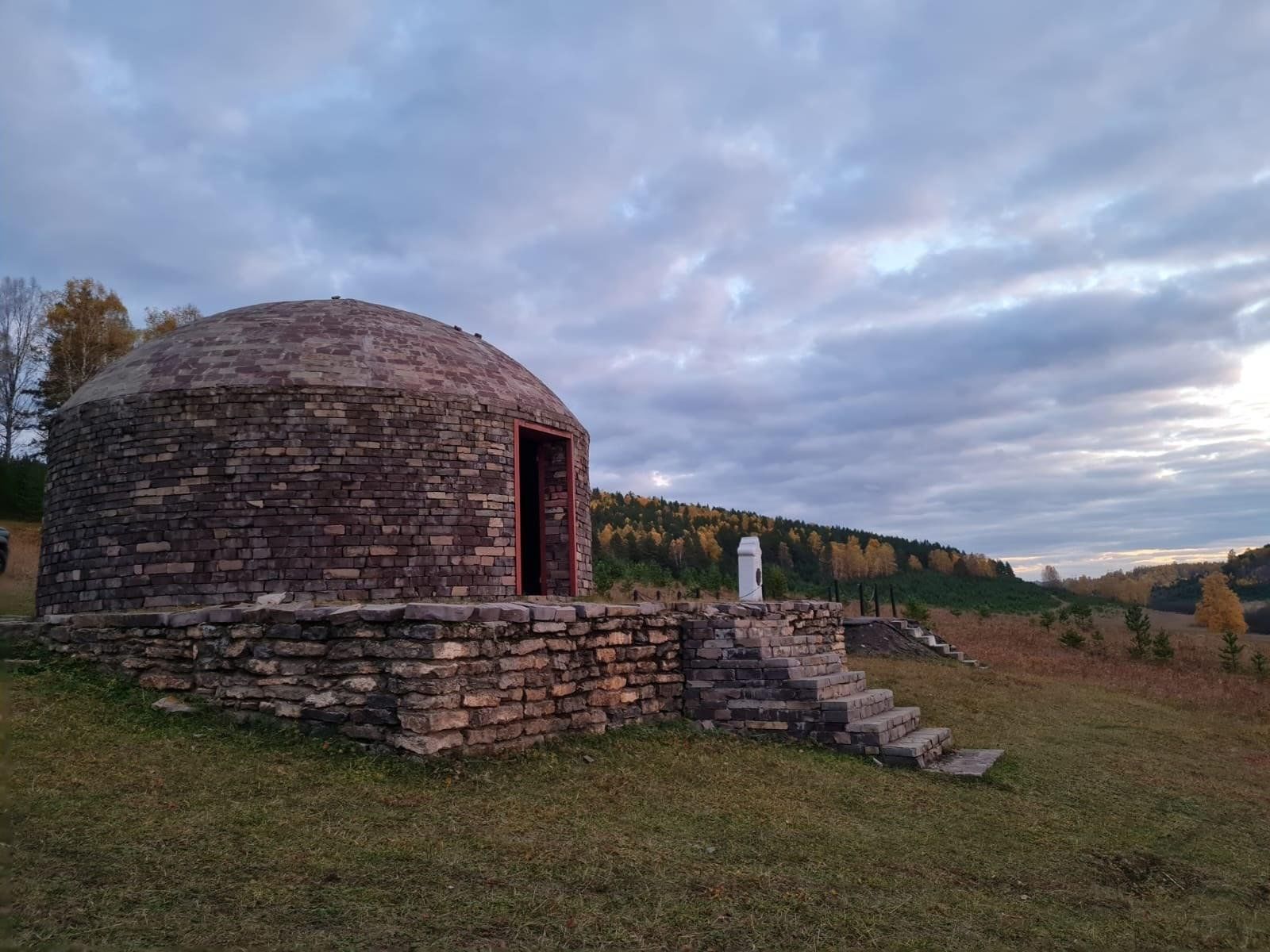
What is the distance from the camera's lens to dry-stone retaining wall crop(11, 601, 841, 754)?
250 inches

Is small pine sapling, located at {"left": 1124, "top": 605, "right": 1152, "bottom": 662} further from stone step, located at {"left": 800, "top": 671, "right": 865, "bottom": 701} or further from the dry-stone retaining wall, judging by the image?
the dry-stone retaining wall

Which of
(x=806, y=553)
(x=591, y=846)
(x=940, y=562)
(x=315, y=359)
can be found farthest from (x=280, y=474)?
(x=940, y=562)

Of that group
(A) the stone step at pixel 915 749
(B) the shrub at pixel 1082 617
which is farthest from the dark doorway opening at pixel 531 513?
(B) the shrub at pixel 1082 617

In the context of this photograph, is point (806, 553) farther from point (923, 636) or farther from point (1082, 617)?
point (923, 636)

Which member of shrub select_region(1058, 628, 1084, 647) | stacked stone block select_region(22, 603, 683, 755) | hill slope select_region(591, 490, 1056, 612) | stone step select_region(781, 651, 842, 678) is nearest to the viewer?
stacked stone block select_region(22, 603, 683, 755)

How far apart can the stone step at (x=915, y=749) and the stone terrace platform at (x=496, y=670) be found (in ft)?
0.07

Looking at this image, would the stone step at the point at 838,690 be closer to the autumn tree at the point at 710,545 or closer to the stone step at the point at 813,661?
the stone step at the point at 813,661

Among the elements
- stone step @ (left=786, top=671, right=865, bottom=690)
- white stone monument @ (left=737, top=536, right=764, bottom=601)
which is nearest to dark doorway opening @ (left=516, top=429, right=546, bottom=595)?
white stone monument @ (left=737, top=536, right=764, bottom=601)

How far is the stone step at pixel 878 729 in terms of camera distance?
26.3ft

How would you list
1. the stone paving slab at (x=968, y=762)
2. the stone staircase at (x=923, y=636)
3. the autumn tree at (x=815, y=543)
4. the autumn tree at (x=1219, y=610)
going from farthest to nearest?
the autumn tree at (x=815, y=543), the autumn tree at (x=1219, y=610), the stone staircase at (x=923, y=636), the stone paving slab at (x=968, y=762)

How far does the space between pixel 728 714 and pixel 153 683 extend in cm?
537

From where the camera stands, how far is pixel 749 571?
1387cm

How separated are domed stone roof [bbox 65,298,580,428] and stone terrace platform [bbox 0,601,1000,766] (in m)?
3.76

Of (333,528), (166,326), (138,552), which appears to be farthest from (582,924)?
(166,326)
